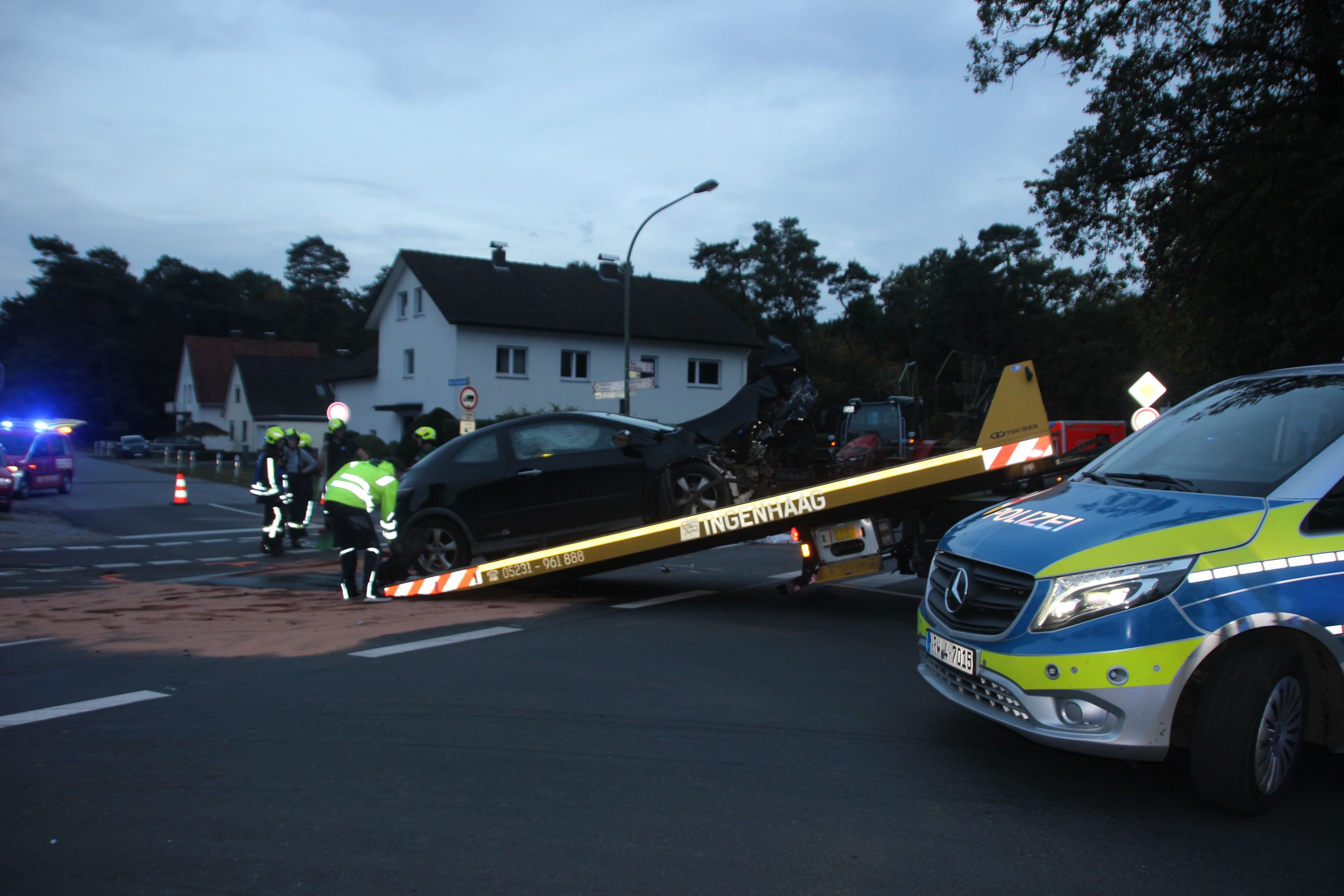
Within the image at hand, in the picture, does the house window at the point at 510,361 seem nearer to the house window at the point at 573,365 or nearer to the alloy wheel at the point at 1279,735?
the house window at the point at 573,365

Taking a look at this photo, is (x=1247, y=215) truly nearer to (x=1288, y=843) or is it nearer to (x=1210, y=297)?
(x=1210, y=297)

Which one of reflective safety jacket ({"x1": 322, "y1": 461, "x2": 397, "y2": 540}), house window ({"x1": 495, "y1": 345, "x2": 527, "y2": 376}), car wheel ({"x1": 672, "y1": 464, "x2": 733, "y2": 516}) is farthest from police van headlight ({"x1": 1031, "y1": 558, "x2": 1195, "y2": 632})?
house window ({"x1": 495, "y1": 345, "x2": 527, "y2": 376})

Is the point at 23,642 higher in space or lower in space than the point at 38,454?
lower

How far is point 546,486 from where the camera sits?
9.76 metres

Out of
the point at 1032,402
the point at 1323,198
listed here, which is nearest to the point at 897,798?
the point at 1032,402

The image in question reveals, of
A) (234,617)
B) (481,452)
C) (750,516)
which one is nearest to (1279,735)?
(750,516)

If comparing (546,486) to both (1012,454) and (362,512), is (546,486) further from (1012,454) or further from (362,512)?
(1012,454)

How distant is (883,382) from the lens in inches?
1810

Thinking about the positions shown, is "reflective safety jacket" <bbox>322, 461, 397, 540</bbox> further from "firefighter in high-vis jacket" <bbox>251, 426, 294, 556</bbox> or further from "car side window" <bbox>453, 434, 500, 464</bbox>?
"firefighter in high-vis jacket" <bbox>251, 426, 294, 556</bbox>

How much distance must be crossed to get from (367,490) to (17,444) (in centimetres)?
2176

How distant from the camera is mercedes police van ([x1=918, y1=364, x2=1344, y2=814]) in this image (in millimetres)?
3852

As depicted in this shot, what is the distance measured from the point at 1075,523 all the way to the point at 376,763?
10.7 feet

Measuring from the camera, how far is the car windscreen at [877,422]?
22.6m

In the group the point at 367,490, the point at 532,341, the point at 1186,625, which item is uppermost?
the point at 532,341
